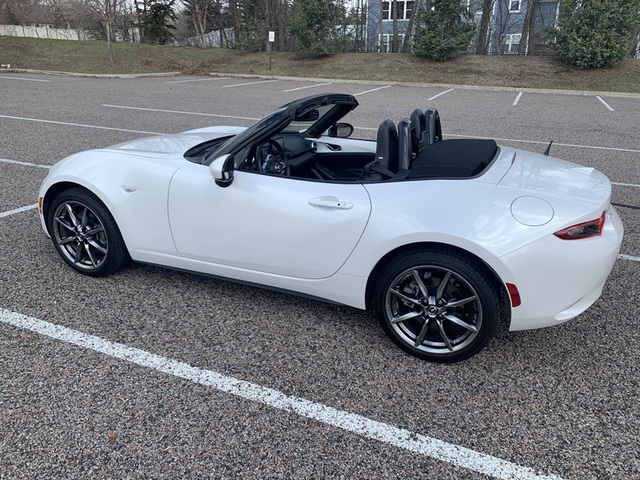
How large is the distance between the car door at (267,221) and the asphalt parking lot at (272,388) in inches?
16.7

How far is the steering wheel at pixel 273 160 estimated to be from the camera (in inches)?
129

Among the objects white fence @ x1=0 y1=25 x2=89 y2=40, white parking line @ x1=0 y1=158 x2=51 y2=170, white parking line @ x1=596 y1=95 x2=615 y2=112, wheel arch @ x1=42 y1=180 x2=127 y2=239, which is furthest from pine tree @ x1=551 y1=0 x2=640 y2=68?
white fence @ x1=0 y1=25 x2=89 y2=40

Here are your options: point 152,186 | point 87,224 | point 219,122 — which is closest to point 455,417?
point 152,186

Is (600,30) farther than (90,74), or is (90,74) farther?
(90,74)

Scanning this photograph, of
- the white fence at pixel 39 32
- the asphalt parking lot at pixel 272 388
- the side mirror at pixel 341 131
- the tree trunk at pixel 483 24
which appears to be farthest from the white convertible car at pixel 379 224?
the white fence at pixel 39 32

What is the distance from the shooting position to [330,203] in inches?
113

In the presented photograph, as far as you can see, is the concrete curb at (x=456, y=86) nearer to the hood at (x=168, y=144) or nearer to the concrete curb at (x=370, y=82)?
the concrete curb at (x=370, y=82)

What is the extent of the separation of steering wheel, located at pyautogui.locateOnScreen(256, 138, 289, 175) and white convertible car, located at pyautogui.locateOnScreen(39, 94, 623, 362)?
0.01 metres

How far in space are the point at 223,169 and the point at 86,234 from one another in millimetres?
1365

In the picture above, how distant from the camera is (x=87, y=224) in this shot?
12.0 ft

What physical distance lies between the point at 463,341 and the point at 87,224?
2694 mm

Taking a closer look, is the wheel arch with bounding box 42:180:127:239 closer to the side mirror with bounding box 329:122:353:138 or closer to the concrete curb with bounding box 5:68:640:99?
the side mirror with bounding box 329:122:353:138

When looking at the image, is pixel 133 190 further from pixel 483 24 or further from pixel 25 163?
pixel 483 24

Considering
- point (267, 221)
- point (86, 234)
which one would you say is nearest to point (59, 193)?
point (86, 234)
